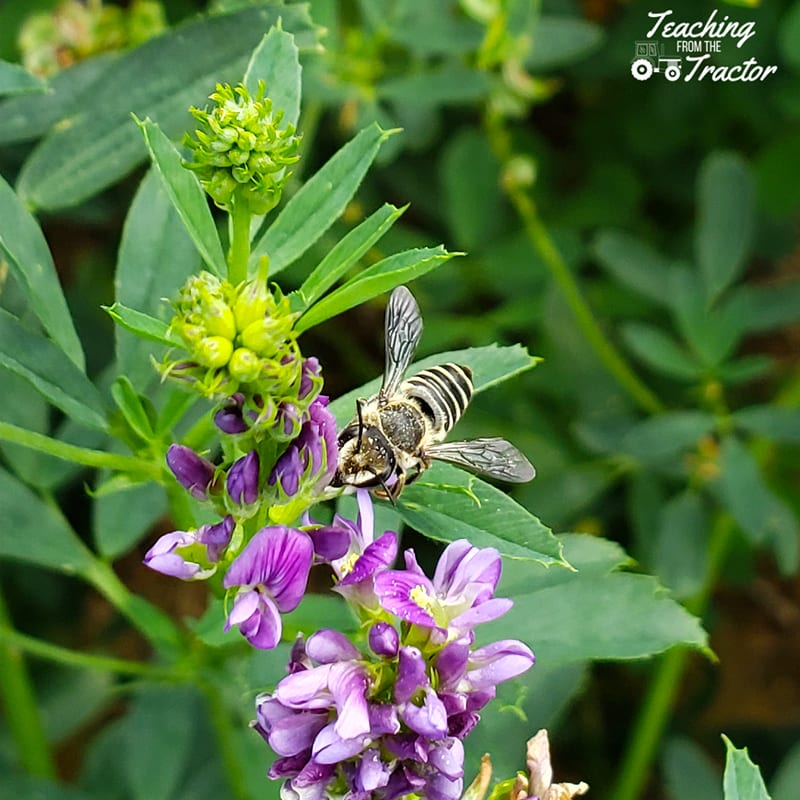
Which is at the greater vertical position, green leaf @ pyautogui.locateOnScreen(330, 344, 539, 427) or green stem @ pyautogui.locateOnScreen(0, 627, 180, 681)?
green leaf @ pyautogui.locateOnScreen(330, 344, 539, 427)

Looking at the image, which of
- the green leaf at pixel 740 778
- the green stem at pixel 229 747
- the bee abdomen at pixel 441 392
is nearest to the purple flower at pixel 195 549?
the bee abdomen at pixel 441 392

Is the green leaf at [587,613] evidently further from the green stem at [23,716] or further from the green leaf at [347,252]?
the green stem at [23,716]

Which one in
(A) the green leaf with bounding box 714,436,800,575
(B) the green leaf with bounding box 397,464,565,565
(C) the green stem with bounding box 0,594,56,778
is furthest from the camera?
(A) the green leaf with bounding box 714,436,800,575

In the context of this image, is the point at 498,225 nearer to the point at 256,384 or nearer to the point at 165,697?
the point at 165,697

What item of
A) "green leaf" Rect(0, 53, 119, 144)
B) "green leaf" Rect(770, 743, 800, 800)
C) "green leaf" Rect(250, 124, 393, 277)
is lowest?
"green leaf" Rect(770, 743, 800, 800)

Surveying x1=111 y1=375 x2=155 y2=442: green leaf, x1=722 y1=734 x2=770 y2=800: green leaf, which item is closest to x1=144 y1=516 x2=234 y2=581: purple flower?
x1=111 y1=375 x2=155 y2=442: green leaf

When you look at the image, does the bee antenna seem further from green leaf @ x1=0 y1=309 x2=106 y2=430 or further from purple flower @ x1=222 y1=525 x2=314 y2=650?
green leaf @ x1=0 y1=309 x2=106 y2=430

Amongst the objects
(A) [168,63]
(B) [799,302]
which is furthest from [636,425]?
(A) [168,63]
